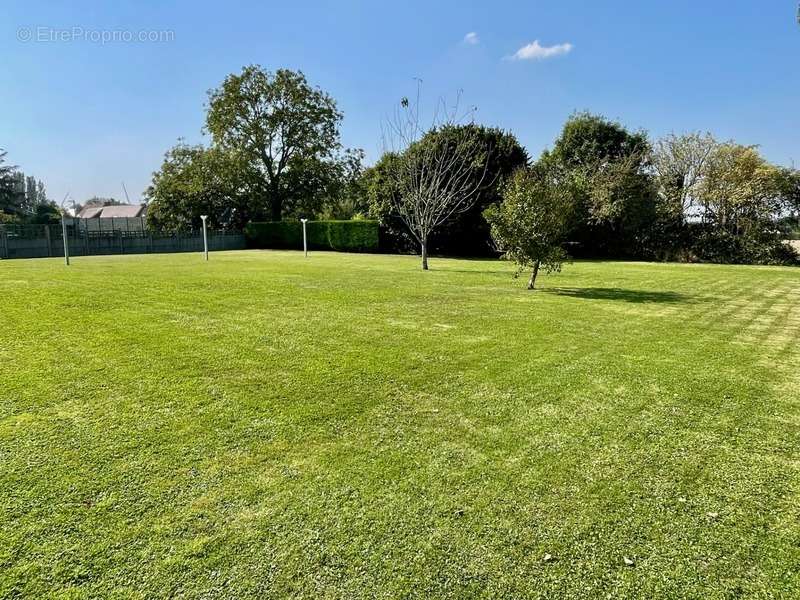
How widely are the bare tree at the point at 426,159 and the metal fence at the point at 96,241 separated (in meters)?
19.6

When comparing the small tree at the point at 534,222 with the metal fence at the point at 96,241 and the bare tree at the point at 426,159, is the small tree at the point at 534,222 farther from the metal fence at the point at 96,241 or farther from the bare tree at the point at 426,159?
the metal fence at the point at 96,241

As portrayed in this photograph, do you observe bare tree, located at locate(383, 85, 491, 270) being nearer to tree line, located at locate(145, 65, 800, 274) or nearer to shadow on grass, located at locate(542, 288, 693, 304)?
tree line, located at locate(145, 65, 800, 274)

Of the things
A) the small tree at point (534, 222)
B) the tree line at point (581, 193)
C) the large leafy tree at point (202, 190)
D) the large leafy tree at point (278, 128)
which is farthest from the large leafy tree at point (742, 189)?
the large leafy tree at point (202, 190)

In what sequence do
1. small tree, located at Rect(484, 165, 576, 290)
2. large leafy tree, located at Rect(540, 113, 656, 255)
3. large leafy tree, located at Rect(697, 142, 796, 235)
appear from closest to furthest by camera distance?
small tree, located at Rect(484, 165, 576, 290) < large leafy tree, located at Rect(697, 142, 796, 235) < large leafy tree, located at Rect(540, 113, 656, 255)

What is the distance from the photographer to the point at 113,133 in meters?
18.8

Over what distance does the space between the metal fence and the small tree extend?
28.9 meters

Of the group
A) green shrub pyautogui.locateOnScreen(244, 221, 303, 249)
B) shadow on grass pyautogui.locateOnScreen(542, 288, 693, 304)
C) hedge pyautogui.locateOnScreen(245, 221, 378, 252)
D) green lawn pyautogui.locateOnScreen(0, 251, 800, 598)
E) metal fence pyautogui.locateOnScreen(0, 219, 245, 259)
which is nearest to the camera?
green lawn pyautogui.locateOnScreen(0, 251, 800, 598)

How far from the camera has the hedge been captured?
1091 inches

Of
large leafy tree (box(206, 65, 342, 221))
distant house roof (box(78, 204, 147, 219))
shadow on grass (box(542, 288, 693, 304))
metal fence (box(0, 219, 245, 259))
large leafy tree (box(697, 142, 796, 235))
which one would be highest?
large leafy tree (box(206, 65, 342, 221))

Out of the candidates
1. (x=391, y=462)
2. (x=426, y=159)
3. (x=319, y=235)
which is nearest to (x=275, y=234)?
(x=319, y=235)

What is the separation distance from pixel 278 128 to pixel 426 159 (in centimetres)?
2333

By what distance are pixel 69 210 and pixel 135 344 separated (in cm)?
1837

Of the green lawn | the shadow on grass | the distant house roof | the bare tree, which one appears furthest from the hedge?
the distant house roof

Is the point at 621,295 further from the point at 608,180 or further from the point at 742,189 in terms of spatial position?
the point at 742,189
